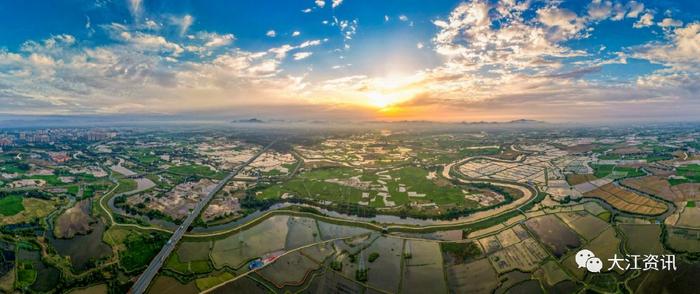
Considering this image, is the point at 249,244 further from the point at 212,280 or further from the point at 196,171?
the point at 196,171

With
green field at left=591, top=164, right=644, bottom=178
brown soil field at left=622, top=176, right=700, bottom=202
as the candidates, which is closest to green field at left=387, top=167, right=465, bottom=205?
brown soil field at left=622, top=176, right=700, bottom=202

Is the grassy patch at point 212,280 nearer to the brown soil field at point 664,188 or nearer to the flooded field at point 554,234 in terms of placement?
the flooded field at point 554,234

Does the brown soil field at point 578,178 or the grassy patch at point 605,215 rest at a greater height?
the brown soil field at point 578,178

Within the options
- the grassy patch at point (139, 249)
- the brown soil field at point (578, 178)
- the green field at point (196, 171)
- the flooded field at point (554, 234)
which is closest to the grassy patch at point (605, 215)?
the flooded field at point (554, 234)

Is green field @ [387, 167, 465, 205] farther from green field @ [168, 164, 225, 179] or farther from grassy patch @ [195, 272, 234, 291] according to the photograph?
green field @ [168, 164, 225, 179]
